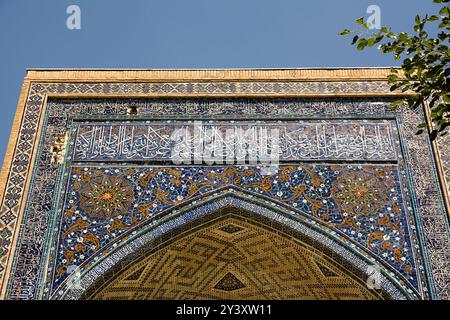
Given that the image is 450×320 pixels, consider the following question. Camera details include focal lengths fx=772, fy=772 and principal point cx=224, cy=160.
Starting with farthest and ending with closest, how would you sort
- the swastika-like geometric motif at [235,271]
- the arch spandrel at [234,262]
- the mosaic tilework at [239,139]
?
1. the mosaic tilework at [239,139]
2. the swastika-like geometric motif at [235,271]
3. the arch spandrel at [234,262]

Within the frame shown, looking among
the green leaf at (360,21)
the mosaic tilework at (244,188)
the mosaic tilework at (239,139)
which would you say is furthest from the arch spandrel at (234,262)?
the green leaf at (360,21)

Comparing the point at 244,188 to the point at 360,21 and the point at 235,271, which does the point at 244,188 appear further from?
the point at 360,21

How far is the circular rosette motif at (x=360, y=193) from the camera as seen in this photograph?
6.60 meters

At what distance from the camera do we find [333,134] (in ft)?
23.2

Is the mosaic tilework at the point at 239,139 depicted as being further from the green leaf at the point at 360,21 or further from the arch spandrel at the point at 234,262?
the green leaf at the point at 360,21

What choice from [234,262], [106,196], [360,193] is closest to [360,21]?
[360,193]

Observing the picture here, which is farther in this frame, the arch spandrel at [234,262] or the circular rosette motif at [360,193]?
the circular rosette motif at [360,193]

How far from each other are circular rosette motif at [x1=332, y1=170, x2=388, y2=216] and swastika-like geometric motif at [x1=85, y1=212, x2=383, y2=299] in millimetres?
505

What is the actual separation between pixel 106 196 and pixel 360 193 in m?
2.20

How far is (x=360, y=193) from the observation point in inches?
263

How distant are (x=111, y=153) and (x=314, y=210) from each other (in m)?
1.88

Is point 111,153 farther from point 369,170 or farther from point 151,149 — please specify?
point 369,170

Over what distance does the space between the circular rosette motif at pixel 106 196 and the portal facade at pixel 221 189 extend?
0.04ft

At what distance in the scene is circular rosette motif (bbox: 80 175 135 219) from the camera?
6.59 m
